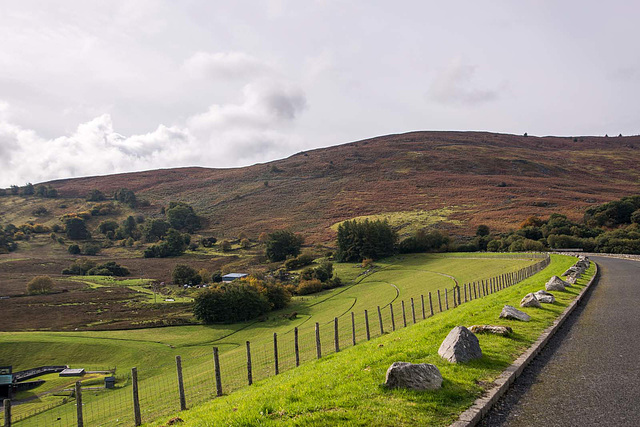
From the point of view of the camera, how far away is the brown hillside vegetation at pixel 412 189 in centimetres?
12350

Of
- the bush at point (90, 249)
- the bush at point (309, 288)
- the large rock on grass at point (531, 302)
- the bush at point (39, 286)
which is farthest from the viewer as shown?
the bush at point (90, 249)

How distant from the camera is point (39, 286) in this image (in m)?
87.6

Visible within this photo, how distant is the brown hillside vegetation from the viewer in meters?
124

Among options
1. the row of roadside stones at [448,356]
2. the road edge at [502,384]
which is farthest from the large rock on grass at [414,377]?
the road edge at [502,384]

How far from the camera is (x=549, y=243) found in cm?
8025

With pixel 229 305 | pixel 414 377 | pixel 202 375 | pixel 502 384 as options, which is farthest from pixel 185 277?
pixel 502 384

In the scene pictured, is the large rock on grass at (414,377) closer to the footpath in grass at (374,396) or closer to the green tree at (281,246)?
Answer: the footpath in grass at (374,396)

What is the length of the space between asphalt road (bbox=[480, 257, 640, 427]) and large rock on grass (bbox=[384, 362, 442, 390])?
1.21 metres

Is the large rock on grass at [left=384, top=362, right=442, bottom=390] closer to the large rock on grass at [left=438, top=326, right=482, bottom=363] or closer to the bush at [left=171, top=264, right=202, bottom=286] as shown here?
the large rock on grass at [left=438, top=326, right=482, bottom=363]

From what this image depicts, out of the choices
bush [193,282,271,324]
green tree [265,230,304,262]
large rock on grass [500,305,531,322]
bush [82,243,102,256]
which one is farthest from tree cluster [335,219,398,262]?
bush [82,243,102,256]

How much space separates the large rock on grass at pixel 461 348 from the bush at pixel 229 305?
191ft

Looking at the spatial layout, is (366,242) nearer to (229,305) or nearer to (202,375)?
(229,305)

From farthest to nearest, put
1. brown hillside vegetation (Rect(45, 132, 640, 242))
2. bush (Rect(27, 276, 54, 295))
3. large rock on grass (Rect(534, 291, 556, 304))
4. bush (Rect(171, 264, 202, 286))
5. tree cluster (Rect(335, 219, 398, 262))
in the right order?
brown hillside vegetation (Rect(45, 132, 640, 242)) < tree cluster (Rect(335, 219, 398, 262)) < bush (Rect(171, 264, 202, 286)) < bush (Rect(27, 276, 54, 295)) < large rock on grass (Rect(534, 291, 556, 304))

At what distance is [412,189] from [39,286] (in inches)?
4537
